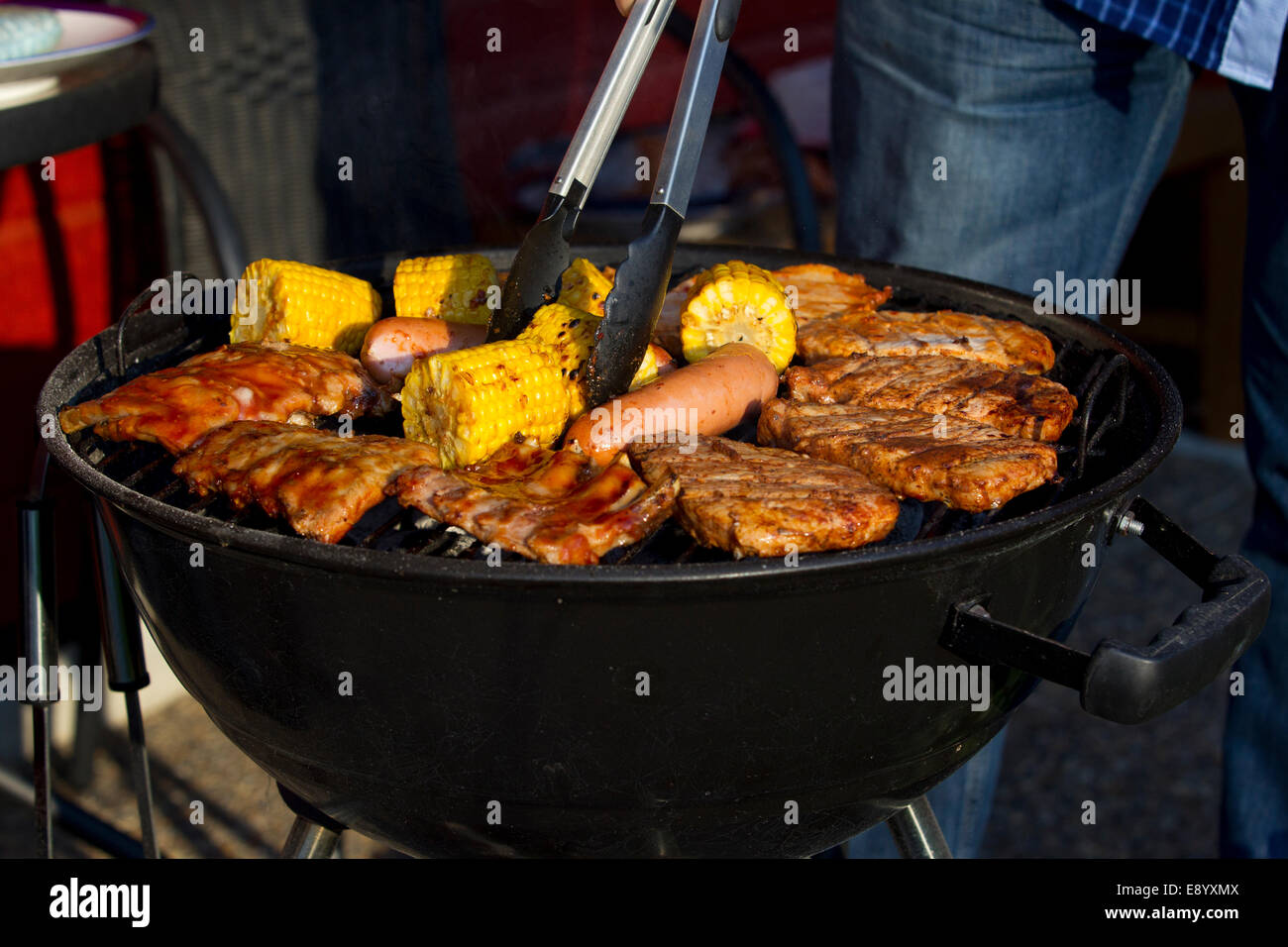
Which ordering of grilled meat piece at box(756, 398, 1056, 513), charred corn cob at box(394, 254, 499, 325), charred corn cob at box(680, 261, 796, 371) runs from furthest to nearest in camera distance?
charred corn cob at box(394, 254, 499, 325) < charred corn cob at box(680, 261, 796, 371) < grilled meat piece at box(756, 398, 1056, 513)

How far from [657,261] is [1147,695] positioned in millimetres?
865

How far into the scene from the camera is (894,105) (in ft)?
8.93

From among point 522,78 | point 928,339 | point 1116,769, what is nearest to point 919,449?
point 928,339

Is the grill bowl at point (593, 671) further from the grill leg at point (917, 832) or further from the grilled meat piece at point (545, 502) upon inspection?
the grill leg at point (917, 832)

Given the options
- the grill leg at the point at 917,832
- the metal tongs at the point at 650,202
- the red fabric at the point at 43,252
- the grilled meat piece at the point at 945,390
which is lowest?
the grill leg at the point at 917,832

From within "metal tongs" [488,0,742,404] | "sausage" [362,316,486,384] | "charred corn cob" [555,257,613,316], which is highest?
"metal tongs" [488,0,742,404]

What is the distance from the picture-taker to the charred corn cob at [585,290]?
77.3 inches

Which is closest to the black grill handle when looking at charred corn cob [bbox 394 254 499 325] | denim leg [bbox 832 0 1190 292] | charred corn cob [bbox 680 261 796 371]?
charred corn cob [bbox 680 261 796 371]

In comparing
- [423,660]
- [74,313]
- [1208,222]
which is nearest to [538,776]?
[423,660]

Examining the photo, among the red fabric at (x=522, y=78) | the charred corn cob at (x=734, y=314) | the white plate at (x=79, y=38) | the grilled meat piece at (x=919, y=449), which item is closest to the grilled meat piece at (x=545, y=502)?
the grilled meat piece at (x=919, y=449)

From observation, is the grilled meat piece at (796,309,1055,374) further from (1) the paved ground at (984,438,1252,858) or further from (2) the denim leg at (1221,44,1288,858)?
(1) the paved ground at (984,438,1252,858)

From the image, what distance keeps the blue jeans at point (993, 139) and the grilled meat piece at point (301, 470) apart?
5.08 ft

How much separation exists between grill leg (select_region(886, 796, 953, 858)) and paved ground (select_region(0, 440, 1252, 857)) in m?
1.53

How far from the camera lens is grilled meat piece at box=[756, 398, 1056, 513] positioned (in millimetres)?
1602
